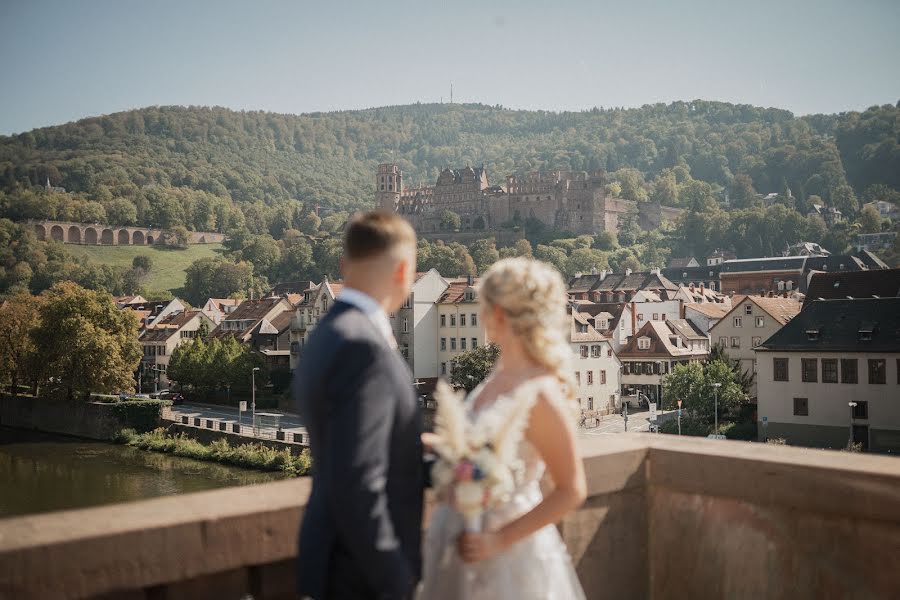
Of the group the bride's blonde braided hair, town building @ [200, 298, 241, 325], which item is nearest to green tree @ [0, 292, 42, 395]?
town building @ [200, 298, 241, 325]

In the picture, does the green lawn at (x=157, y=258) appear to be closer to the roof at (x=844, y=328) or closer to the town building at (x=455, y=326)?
the town building at (x=455, y=326)

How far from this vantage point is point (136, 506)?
9.81ft

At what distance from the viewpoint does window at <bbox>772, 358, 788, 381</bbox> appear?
39.1 meters

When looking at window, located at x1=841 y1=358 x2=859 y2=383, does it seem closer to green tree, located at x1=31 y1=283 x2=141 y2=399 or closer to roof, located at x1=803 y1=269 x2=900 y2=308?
roof, located at x1=803 y1=269 x2=900 y2=308

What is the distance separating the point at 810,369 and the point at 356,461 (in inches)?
1552

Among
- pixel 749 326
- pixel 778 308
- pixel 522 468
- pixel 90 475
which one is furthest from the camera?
pixel 749 326

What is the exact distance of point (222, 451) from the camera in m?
40.3

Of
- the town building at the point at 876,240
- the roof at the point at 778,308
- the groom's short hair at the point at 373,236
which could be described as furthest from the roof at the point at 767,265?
the groom's short hair at the point at 373,236

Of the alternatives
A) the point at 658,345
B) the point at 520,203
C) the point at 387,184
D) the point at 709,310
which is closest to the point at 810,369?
the point at 658,345

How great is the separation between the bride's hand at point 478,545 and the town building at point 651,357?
176 feet

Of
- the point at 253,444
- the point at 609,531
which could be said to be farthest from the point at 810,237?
the point at 609,531

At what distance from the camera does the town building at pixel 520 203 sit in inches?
5876

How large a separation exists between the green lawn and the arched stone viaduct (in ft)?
16.6

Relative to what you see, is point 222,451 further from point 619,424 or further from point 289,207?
point 289,207
